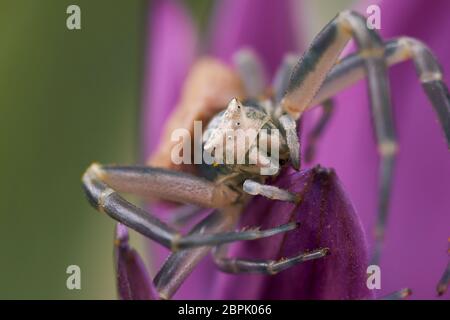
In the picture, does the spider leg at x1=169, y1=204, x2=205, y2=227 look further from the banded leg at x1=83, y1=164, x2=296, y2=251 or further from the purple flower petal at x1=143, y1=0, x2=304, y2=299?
the banded leg at x1=83, y1=164, x2=296, y2=251

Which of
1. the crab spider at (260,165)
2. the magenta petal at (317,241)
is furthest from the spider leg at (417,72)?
the magenta petal at (317,241)

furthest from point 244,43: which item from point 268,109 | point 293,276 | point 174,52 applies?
point 293,276

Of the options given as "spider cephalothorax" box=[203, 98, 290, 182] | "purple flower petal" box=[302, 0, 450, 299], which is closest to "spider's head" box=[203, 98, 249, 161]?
"spider cephalothorax" box=[203, 98, 290, 182]

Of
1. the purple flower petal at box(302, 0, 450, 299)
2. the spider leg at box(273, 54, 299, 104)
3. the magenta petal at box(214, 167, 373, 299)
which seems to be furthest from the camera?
the spider leg at box(273, 54, 299, 104)

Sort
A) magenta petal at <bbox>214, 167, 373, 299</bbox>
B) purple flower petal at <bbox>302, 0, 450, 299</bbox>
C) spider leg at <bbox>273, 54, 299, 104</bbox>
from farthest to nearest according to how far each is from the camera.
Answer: spider leg at <bbox>273, 54, 299, 104</bbox>, purple flower petal at <bbox>302, 0, 450, 299</bbox>, magenta petal at <bbox>214, 167, 373, 299</bbox>

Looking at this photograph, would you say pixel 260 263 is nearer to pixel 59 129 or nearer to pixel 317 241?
pixel 317 241

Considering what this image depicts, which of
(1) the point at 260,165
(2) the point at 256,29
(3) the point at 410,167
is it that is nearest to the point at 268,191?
(1) the point at 260,165

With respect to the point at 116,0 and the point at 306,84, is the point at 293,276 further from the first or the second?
the point at 116,0
